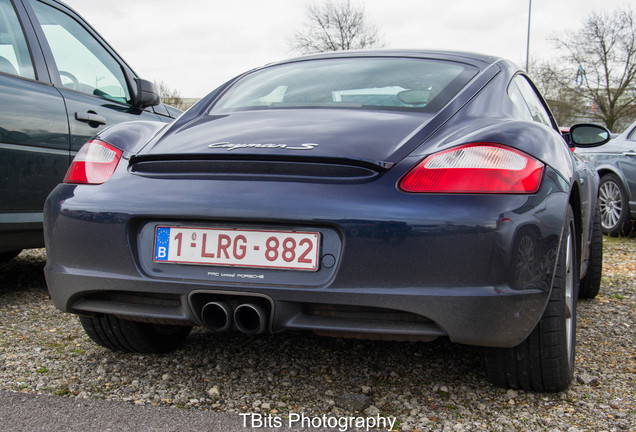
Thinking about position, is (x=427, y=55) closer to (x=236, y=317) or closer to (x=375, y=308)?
(x=375, y=308)

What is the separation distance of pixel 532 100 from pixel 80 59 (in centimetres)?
280

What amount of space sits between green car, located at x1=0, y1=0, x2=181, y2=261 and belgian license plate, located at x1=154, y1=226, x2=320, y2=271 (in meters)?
1.72

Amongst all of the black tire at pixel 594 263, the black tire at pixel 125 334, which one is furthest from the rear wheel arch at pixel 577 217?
the black tire at pixel 125 334

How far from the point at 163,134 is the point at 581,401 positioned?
179cm

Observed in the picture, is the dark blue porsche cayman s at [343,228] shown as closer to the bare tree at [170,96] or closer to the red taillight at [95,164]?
the red taillight at [95,164]

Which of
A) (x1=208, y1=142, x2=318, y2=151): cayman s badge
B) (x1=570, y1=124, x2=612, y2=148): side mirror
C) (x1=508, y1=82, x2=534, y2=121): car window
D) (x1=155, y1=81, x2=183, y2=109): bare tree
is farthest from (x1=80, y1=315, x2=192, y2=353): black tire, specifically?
(x1=155, y1=81, x2=183, y2=109): bare tree

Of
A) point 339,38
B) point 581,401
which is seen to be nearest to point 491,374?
point 581,401

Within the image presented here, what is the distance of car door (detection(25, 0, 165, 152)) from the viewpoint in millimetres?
3904

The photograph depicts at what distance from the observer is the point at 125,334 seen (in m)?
2.68

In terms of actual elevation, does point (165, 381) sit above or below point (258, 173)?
below

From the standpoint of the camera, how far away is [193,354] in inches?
111

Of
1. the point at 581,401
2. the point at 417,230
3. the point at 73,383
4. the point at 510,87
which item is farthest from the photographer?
the point at 510,87

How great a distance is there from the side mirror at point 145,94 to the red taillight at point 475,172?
108 inches

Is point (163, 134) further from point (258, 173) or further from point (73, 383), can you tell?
point (73, 383)
